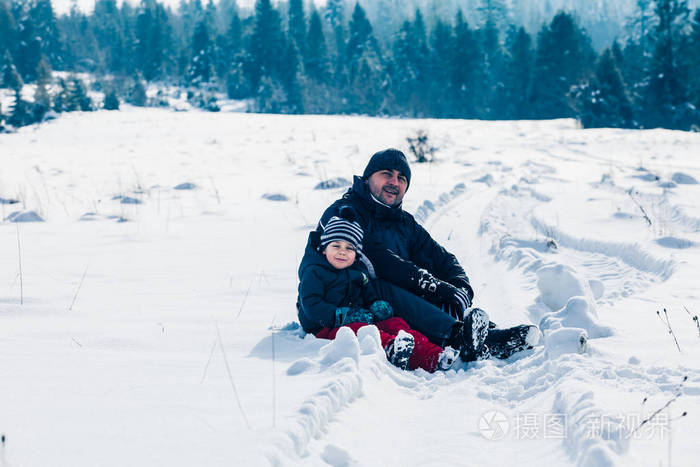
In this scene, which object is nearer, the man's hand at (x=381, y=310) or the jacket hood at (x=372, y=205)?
the man's hand at (x=381, y=310)

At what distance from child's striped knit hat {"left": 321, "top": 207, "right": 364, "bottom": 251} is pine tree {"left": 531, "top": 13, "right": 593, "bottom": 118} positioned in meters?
42.4

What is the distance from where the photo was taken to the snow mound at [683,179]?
408 inches

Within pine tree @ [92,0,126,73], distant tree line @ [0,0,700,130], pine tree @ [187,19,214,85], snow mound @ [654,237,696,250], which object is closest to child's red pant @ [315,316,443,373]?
snow mound @ [654,237,696,250]

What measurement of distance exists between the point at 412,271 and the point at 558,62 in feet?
144

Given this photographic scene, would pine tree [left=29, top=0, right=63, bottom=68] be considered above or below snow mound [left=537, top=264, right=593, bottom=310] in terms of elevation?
above

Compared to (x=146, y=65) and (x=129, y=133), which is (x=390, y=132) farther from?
(x=146, y=65)

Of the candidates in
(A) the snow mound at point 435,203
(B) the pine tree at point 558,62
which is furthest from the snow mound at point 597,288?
(B) the pine tree at point 558,62

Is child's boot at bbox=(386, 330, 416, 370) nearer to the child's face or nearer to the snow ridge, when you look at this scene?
the child's face

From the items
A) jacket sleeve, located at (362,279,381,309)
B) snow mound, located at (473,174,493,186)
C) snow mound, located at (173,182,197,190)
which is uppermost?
jacket sleeve, located at (362,279,381,309)

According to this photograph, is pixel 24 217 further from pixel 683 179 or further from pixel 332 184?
pixel 683 179

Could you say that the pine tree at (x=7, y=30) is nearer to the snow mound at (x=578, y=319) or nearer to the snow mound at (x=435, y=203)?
the snow mound at (x=435, y=203)

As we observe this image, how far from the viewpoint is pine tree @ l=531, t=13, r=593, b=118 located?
139ft

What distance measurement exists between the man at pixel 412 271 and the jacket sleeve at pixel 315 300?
1.08 feet

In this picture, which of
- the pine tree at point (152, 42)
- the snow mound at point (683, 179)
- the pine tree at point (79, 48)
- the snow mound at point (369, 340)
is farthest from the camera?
the pine tree at point (79, 48)
